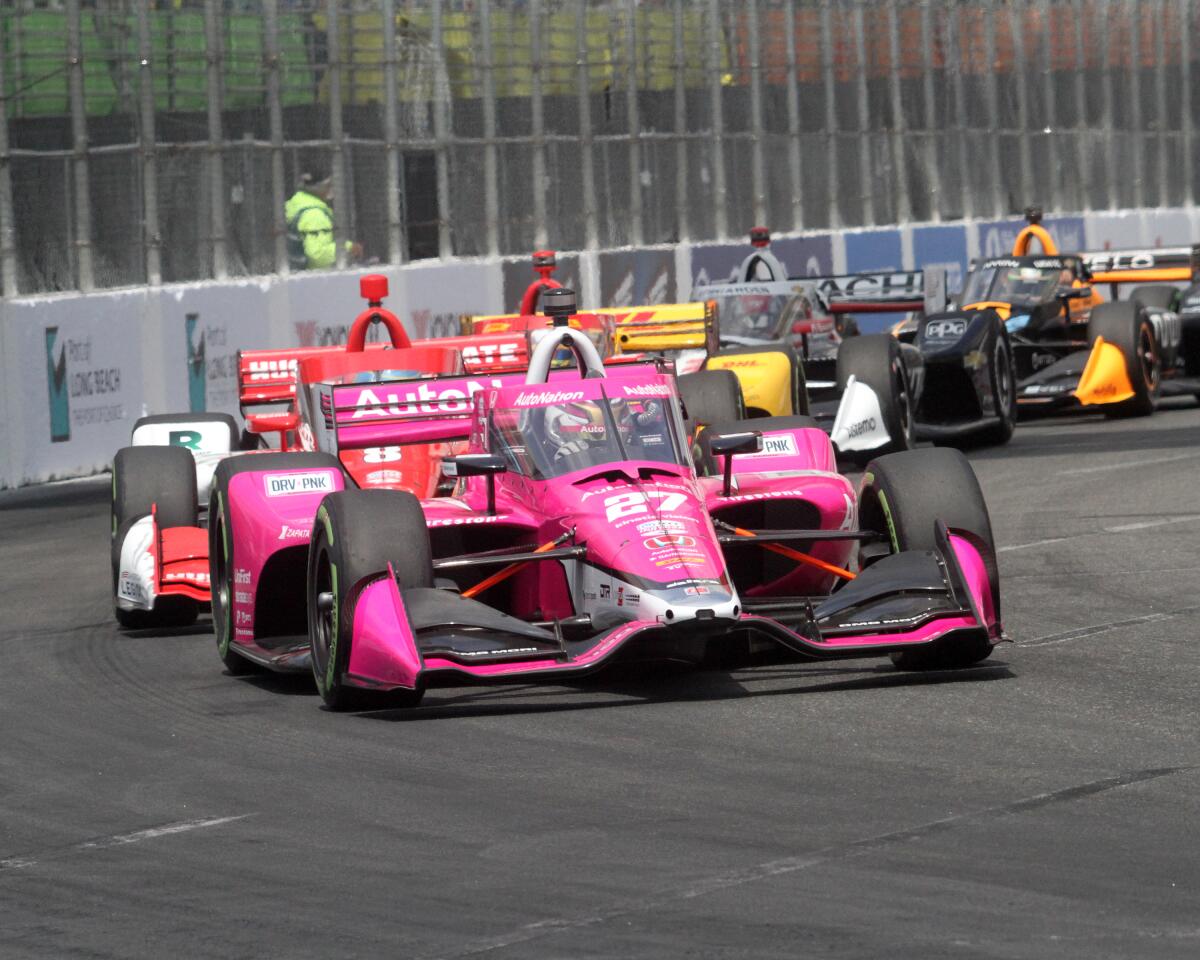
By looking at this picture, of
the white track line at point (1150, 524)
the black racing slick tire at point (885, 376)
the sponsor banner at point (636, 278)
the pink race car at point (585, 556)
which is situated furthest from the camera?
the sponsor banner at point (636, 278)

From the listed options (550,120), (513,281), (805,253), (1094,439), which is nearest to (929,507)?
(1094,439)

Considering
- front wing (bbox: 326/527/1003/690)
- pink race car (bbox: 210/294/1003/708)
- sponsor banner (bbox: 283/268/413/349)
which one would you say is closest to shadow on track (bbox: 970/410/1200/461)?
sponsor banner (bbox: 283/268/413/349)

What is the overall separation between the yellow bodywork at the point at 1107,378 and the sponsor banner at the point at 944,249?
559 inches

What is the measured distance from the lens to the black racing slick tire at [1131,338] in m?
20.5

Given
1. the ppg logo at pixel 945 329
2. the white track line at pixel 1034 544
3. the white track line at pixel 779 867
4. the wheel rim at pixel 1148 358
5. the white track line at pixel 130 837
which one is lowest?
the white track line at pixel 779 867

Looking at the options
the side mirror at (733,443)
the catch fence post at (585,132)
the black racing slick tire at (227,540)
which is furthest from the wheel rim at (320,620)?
the catch fence post at (585,132)

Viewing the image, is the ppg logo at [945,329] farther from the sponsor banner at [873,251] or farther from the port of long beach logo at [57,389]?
the sponsor banner at [873,251]

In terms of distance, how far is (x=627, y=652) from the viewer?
8211 mm

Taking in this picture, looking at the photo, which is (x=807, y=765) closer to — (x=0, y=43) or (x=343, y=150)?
(x=0, y=43)

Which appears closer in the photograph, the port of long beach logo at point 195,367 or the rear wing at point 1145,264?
the port of long beach logo at point 195,367

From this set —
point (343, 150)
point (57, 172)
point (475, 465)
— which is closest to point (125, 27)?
point (57, 172)

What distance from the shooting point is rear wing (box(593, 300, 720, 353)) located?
17.6m

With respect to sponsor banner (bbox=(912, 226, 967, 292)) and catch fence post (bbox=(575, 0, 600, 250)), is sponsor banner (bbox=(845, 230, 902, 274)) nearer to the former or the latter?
sponsor banner (bbox=(912, 226, 967, 292))

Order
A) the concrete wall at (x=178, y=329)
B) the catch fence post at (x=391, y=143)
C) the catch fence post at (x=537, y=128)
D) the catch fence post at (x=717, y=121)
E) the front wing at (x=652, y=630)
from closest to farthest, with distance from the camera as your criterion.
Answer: the front wing at (x=652, y=630)
the concrete wall at (x=178, y=329)
the catch fence post at (x=391, y=143)
the catch fence post at (x=537, y=128)
the catch fence post at (x=717, y=121)
